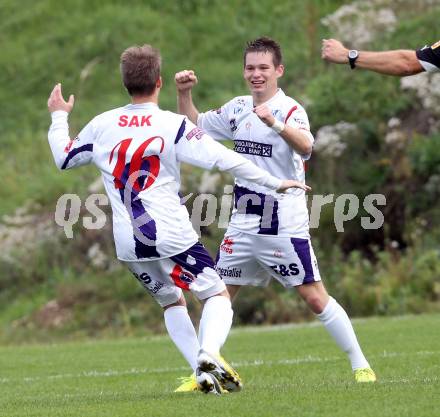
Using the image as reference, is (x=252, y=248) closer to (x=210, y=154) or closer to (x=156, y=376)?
(x=210, y=154)

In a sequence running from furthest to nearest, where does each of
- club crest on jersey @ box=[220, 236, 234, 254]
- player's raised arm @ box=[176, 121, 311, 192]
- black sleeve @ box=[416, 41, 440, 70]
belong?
club crest on jersey @ box=[220, 236, 234, 254]
black sleeve @ box=[416, 41, 440, 70]
player's raised arm @ box=[176, 121, 311, 192]

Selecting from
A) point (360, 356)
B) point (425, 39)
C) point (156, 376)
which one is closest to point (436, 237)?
point (425, 39)

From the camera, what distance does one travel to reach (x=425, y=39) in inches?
862

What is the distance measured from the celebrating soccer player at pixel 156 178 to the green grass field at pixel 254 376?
21.0 inches

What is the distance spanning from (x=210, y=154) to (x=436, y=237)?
1265 centimetres

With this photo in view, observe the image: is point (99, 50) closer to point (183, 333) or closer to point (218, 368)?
point (183, 333)

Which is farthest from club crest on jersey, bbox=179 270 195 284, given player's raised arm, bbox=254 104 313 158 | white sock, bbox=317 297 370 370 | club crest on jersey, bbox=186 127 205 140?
white sock, bbox=317 297 370 370

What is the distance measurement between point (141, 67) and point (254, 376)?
132 inches

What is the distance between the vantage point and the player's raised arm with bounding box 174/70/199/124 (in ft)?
27.8

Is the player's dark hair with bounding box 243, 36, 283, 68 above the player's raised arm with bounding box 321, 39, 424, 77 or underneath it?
above

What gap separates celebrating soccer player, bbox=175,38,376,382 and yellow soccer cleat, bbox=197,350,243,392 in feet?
4.09

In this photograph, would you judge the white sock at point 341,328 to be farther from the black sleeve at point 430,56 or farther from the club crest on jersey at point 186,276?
the black sleeve at point 430,56

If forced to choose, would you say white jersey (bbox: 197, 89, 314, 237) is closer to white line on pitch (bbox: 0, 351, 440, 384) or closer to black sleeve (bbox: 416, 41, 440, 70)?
black sleeve (bbox: 416, 41, 440, 70)

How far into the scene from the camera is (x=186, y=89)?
8.64 meters
